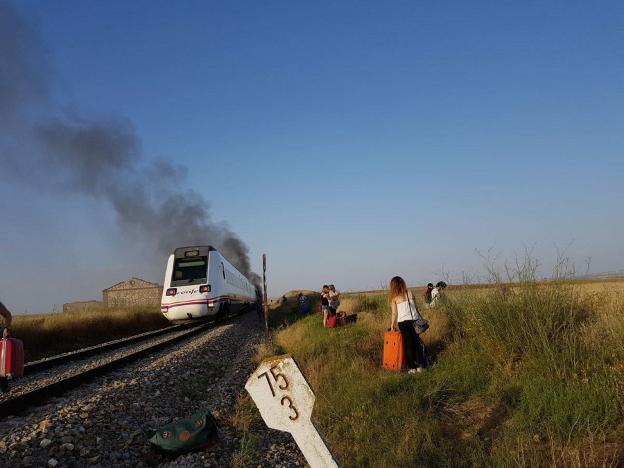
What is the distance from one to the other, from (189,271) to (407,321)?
12.7m

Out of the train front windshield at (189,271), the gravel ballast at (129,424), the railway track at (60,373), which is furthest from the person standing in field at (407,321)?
the train front windshield at (189,271)

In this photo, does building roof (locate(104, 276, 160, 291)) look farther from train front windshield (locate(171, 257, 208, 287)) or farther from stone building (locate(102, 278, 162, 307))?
train front windshield (locate(171, 257, 208, 287))

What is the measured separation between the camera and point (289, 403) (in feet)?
9.31

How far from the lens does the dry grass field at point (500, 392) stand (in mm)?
4211

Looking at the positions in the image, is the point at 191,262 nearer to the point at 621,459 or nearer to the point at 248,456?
the point at 248,456

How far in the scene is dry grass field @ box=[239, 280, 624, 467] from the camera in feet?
13.8

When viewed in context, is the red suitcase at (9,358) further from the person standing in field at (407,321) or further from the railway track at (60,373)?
the person standing in field at (407,321)

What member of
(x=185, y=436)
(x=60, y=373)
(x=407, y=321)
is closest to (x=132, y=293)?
(x=60, y=373)

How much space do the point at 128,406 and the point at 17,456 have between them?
2.03m

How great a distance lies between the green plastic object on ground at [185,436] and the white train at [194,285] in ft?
43.0

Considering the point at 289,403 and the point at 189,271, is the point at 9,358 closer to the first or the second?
the point at 289,403

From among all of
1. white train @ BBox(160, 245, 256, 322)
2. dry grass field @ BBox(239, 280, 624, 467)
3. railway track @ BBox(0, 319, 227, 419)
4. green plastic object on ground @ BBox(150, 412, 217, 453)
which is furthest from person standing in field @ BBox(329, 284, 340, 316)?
green plastic object on ground @ BBox(150, 412, 217, 453)

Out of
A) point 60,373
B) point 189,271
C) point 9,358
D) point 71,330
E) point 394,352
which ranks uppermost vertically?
point 189,271

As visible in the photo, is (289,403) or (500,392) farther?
(500,392)
